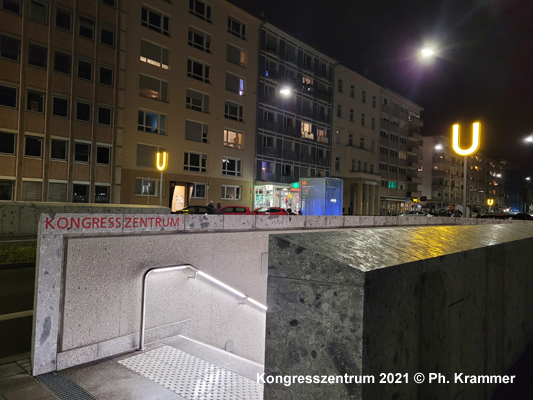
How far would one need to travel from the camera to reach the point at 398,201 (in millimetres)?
64125

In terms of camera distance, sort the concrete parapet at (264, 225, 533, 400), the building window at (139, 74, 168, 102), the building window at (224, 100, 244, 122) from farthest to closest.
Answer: the building window at (224, 100, 244, 122) → the building window at (139, 74, 168, 102) → the concrete parapet at (264, 225, 533, 400)

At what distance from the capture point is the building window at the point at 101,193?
2864cm

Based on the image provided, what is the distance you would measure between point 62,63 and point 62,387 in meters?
29.1

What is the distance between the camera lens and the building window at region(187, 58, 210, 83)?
34.2 metres

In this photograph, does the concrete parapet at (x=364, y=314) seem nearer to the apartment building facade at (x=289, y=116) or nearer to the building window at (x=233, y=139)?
the building window at (x=233, y=139)

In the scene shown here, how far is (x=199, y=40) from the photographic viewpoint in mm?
34906

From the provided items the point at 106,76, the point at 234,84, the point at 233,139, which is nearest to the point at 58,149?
the point at 106,76

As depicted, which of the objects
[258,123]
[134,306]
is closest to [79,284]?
[134,306]

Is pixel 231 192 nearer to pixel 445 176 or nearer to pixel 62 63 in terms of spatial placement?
pixel 62 63

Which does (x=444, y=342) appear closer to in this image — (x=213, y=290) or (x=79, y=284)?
(x=79, y=284)

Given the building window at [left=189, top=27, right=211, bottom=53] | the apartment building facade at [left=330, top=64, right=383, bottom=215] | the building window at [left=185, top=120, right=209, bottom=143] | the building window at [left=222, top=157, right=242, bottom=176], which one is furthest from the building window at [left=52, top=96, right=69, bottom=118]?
the apartment building facade at [left=330, top=64, right=383, bottom=215]

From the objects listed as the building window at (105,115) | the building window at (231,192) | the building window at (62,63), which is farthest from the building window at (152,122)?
the building window at (231,192)

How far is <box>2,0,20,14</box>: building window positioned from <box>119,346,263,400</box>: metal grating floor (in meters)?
29.3

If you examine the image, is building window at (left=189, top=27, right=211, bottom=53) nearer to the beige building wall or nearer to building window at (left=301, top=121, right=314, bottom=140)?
the beige building wall
